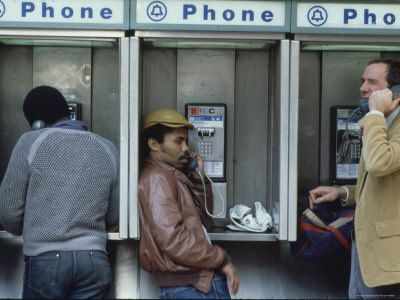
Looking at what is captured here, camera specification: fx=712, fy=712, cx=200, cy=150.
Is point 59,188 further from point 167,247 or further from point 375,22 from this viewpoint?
point 375,22

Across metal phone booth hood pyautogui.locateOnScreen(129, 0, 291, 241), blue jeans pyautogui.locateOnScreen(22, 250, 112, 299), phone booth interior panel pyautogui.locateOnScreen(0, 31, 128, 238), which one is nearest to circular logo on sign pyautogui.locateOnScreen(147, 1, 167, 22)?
metal phone booth hood pyautogui.locateOnScreen(129, 0, 291, 241)

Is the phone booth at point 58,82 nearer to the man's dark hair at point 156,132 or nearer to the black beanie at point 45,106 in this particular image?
the man's dark hair at point 156,132

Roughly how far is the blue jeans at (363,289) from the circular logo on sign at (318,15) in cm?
121

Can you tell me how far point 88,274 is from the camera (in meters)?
3.43

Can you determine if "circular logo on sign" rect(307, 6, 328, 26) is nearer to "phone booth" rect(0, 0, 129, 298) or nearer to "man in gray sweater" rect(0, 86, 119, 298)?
"phone booth" rect(0, 0, 129, 298)

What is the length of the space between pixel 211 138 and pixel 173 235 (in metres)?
1.22

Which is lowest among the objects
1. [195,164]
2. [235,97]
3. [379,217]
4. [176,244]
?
[176,244]

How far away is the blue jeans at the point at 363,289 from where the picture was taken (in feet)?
11.4

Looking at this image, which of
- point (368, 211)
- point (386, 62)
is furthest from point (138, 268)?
point (386, 62)

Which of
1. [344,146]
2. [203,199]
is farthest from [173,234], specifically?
[344,146]

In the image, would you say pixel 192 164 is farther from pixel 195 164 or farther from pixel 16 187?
pixel 16 187

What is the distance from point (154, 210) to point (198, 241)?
26 centimetres

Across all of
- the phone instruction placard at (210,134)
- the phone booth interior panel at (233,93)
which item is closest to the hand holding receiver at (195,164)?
the phone instruction placard at (210,134)

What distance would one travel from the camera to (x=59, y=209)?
3.37 m
